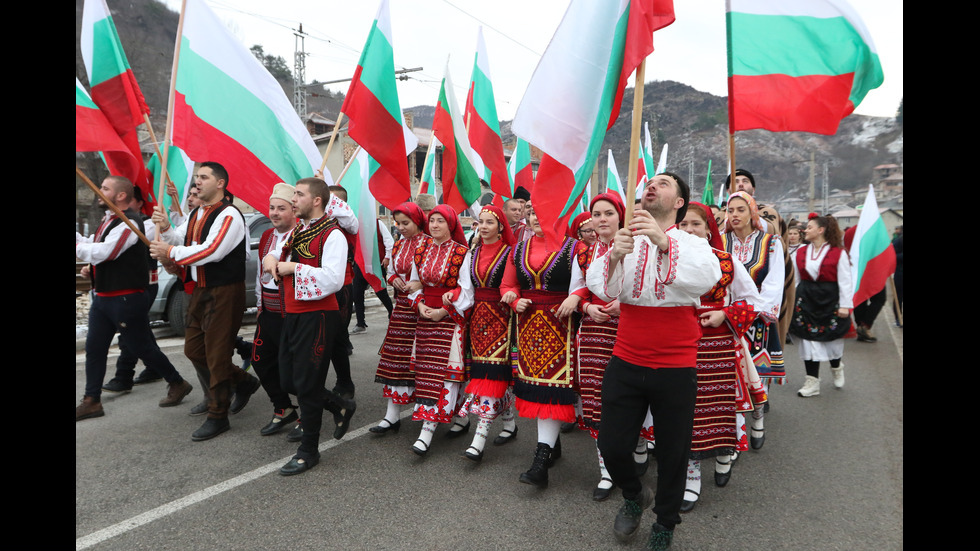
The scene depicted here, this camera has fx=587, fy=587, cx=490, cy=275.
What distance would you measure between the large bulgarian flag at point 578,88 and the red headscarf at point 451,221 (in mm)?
1394

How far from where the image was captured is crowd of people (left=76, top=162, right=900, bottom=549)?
2781 millimetres

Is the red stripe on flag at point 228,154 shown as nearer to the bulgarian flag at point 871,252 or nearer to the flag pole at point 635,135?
the flag pole at point 635,135

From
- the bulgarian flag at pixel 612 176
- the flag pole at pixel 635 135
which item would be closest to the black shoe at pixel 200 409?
the flag pole at pixel 635 135

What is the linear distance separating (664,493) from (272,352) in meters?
3.08

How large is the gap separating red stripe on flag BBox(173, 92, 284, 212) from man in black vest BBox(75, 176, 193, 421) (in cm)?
102

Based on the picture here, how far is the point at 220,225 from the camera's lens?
440 cm

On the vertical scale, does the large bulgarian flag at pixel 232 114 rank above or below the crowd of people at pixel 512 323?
above

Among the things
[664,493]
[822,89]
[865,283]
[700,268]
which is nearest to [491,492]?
[664,493]

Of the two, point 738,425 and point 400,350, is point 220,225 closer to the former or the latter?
point 400,350

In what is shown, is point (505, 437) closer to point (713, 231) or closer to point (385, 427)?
point (385, 427)

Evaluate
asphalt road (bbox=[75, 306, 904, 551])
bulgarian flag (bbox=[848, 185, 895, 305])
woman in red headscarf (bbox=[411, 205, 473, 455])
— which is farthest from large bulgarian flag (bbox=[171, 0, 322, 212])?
bulgarian flag (bbox=[848, 185, 895, 305])

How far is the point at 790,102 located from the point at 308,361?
3.30 metres

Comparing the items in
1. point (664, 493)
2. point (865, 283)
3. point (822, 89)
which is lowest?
point (664, 493)

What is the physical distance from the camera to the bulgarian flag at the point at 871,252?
25.2ft
